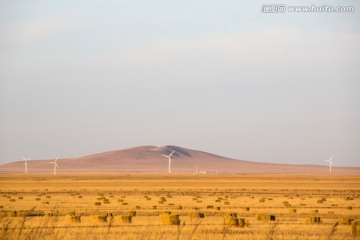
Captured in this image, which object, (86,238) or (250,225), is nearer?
(86,238)

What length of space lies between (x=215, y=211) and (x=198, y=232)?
15141 mm

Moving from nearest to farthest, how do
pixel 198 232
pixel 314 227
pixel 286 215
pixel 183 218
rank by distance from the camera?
1. pixel 198 232
2. pixel 314 227
3. pixel 183 218
4. pixel 286 215

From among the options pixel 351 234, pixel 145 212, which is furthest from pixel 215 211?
pixel 351 234

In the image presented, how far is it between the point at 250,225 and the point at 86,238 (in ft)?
32.7

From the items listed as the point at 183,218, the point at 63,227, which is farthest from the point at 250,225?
the point at 63,227

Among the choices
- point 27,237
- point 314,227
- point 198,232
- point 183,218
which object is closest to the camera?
point 27,237

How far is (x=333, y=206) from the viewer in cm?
5297

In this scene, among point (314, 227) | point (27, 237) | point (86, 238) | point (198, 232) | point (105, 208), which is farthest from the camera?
point (105, 208)

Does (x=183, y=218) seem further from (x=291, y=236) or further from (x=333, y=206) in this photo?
(x=333, y=206)

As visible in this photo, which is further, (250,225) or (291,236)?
(250,225)

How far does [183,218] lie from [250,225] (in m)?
5.29

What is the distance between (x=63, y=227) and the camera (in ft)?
107

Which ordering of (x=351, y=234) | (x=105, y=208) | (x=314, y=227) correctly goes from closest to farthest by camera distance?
(x=351, y=234)
(x=314, y=227)
(x=105, y=208)

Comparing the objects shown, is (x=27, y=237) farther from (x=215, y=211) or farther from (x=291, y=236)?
(x=215, y=211)
